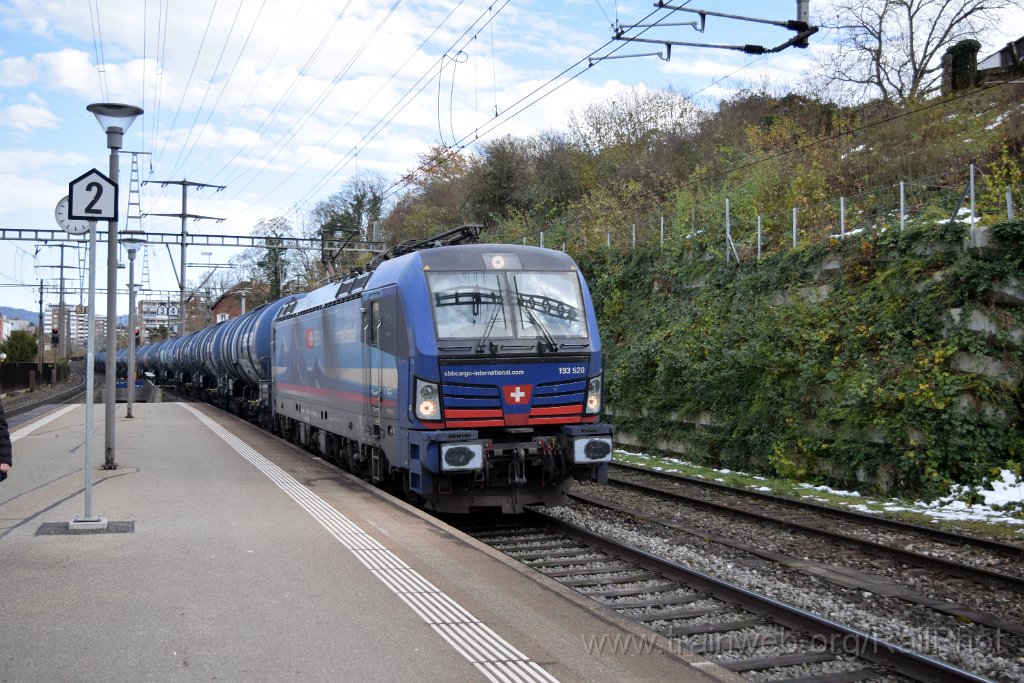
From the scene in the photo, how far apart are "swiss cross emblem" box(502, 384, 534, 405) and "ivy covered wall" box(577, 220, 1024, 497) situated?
20.0 ft

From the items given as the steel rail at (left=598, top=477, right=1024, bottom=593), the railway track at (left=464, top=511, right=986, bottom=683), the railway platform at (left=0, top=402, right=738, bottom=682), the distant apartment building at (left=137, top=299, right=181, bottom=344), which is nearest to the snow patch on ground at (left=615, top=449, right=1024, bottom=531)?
the steel rail at (left=598, top=477, right=1024, bottom=593)

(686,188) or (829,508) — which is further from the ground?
(686,188)

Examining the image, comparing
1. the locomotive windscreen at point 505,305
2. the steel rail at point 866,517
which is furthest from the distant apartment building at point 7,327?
the locomotive windscreen at point 505,305

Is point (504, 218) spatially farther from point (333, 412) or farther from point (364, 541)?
point (364, 541)

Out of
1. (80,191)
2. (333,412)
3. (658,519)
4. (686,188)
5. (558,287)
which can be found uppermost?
(686,188)

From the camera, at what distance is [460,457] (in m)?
9.62

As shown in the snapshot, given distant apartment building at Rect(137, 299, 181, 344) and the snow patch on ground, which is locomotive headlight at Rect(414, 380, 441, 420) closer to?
the snow patch on ground

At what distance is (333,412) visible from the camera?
47.1 feet

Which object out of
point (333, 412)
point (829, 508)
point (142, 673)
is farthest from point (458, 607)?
point (333, 412)

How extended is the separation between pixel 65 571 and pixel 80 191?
12.3 feet

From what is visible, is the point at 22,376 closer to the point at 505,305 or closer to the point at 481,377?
the point at 505,305

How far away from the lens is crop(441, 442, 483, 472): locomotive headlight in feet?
31.4

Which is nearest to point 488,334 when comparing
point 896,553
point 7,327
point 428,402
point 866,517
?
point 428,402

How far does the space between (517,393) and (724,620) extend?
13.0 ft
